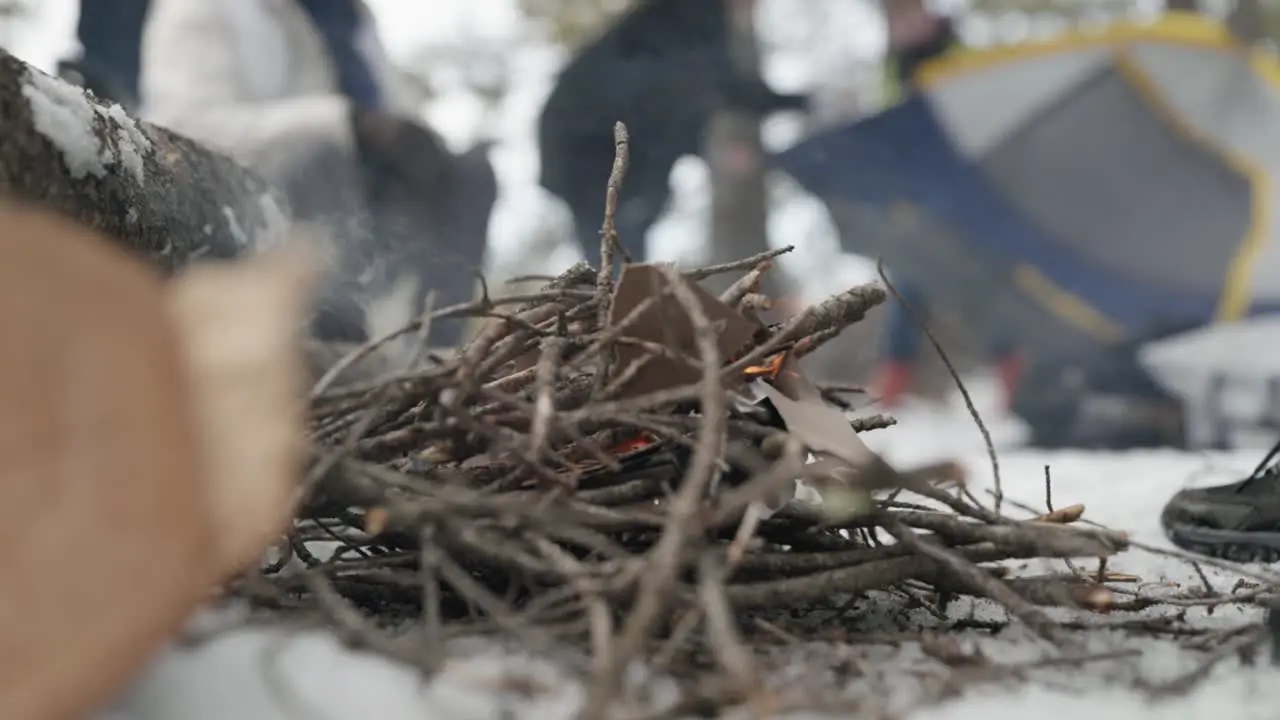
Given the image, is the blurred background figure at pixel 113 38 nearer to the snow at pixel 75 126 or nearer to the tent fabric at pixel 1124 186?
the snow at pixel 75 126

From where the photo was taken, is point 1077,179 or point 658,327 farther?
point 1077,179

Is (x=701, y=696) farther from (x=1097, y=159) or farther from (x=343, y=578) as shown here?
(x=1097, y=159)

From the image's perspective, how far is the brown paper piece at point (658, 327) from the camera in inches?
24.7

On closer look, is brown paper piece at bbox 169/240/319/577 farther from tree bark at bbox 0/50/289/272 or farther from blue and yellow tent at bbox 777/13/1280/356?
blue and yellow tent at bbox 777/13/1280/356

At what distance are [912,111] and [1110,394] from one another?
140 cm

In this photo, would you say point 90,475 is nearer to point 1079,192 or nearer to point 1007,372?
point 1079,192

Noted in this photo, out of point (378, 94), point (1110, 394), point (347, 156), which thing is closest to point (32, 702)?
point (347, 156)

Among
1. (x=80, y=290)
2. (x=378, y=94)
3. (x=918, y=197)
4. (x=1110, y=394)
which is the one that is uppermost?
(x=378, y=94)

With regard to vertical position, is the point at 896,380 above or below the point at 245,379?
below

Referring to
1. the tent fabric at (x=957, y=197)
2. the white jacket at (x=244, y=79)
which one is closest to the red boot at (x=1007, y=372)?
the tent fabric at (x=957, y=197)

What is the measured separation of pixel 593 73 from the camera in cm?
332

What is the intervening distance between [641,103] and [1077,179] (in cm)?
188

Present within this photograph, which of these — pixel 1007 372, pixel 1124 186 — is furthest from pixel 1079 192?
pixel 1007 372

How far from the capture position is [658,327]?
64cm
